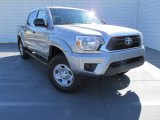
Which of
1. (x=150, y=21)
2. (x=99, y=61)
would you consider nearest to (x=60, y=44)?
(x=99, y=61)

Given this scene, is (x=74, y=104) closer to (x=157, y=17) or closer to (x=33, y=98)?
(x=33, y=98)

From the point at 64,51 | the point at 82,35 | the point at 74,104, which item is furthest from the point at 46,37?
the point at 74,104

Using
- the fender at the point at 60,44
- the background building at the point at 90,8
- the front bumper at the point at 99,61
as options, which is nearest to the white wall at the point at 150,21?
the background building at the point at 90,8

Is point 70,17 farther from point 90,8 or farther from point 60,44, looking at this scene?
point 90,8

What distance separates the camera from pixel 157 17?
10.4m

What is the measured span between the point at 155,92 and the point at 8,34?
11651 mm

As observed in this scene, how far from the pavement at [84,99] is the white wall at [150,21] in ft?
16.4

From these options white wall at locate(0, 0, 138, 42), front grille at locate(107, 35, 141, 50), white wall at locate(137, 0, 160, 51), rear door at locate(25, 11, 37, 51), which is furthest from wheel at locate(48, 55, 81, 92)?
white wall at locate(0, 0, 138, 42)

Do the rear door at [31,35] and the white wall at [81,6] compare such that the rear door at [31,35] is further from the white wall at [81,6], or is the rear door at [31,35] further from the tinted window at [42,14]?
the white wall at [81,6]

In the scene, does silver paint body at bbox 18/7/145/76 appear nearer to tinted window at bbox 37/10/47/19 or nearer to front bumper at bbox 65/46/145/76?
front bumper at bbox 65/46/145/76

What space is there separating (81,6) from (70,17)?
8.38 meters

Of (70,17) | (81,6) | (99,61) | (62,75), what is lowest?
(62,75)

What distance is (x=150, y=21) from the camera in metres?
11.4

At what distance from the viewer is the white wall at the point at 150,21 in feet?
34.3
